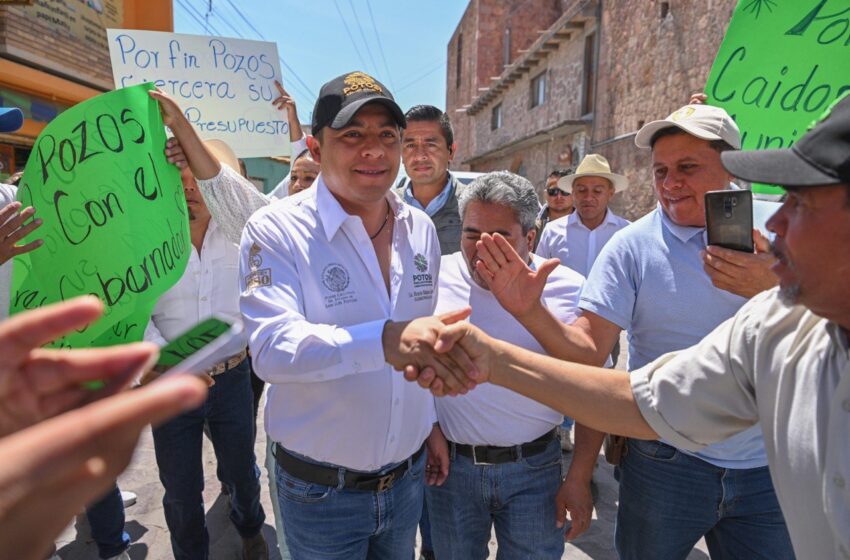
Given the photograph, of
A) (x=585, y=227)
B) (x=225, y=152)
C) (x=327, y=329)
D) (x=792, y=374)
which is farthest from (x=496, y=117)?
(x=792, y=374)

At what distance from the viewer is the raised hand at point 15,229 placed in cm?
164

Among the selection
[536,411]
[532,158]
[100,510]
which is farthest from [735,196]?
[532,158]

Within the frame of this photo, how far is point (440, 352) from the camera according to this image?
152cm

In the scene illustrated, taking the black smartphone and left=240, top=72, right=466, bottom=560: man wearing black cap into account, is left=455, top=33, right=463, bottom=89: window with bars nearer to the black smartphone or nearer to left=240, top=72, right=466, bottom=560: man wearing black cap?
left=240, top=72, right=466, bottom=560: man wearing black cap

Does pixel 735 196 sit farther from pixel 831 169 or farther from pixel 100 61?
pixel 100 61

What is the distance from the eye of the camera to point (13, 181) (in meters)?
3.74

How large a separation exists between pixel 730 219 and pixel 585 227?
292cm

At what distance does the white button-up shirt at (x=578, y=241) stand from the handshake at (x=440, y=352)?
3050 millimetres

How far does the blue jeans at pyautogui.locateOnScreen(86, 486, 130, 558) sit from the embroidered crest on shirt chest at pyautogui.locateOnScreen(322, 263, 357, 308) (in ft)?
5.57

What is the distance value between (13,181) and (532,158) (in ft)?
53.0

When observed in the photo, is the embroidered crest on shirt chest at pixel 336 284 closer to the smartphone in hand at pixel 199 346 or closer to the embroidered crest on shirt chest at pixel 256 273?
the embroidered crest on shirt chest at pixel 256 273

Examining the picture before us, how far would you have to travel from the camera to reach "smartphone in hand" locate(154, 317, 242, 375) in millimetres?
768

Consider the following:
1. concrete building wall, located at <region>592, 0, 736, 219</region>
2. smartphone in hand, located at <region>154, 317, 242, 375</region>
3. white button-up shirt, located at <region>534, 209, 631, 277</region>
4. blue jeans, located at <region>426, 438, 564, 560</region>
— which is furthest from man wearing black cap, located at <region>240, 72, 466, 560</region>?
concrete building wall, located at <region>592, 0, 736, 219</region>

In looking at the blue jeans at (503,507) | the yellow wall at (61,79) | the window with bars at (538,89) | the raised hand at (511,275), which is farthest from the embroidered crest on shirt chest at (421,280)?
the window with bars at (538,89)
